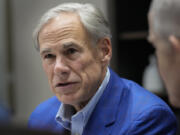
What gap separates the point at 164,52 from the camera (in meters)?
0.99

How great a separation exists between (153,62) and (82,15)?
4.38 ft

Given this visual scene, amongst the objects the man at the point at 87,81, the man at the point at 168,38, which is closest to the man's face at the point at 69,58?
the man at the point at 87,81

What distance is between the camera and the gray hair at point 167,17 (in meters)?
0.93

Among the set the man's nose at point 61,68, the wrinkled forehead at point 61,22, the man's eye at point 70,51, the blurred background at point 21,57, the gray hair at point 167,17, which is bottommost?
the blurred background at point 21,57

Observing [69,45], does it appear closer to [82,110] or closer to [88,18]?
[88,18]

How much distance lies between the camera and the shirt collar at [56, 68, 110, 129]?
1425 mm

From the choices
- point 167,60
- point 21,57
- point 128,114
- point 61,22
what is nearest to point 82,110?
point 128,114

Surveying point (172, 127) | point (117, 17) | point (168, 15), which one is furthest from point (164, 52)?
point (117, 17)

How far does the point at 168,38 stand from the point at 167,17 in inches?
2.6

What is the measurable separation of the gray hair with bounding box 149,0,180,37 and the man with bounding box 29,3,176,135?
0.45m

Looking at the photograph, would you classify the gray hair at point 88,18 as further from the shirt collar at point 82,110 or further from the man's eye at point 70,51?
the shirt collar at point 82,110

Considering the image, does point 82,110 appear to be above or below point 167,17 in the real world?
below

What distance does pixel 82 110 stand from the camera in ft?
4.67

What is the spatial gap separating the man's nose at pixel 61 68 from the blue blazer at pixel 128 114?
0.21 m
